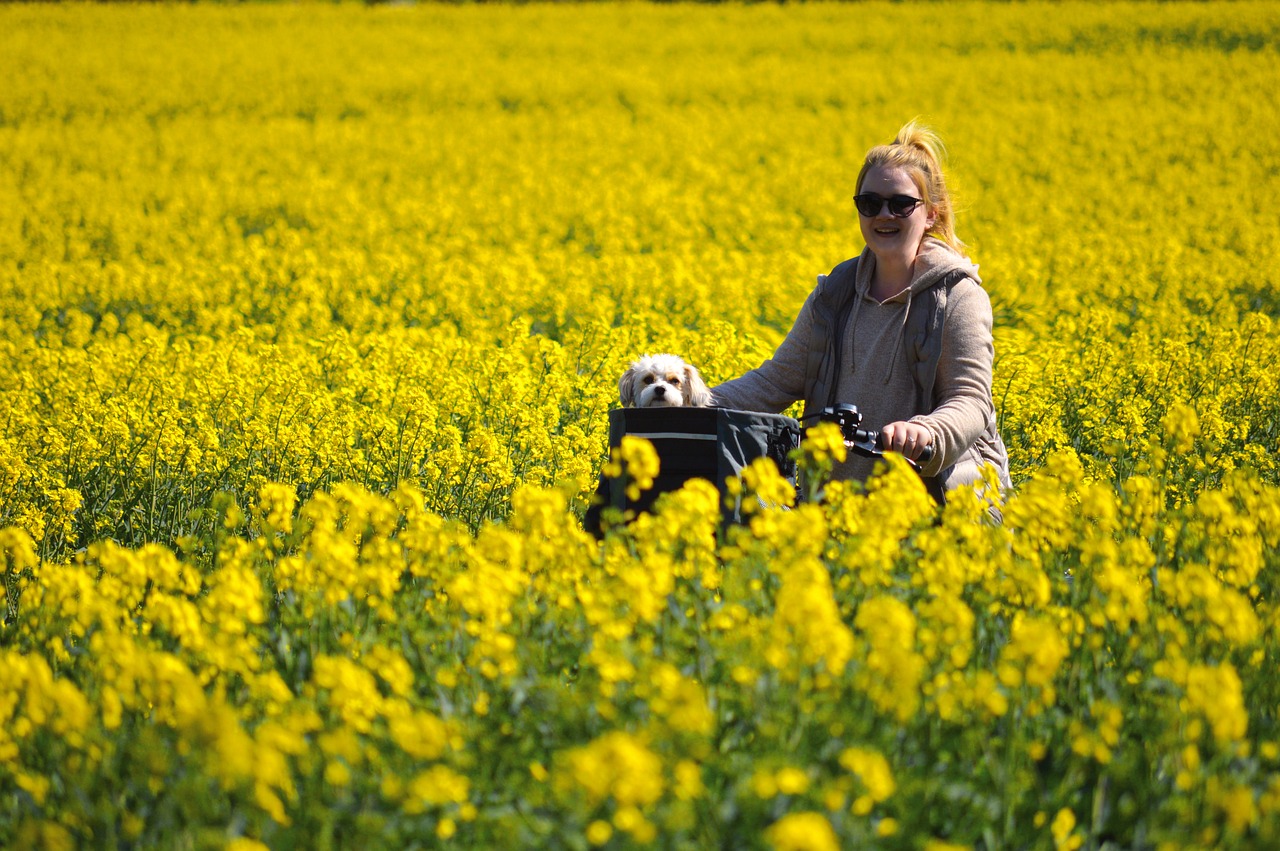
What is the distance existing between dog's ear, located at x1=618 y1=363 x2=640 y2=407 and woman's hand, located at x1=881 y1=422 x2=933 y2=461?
4.32 ft

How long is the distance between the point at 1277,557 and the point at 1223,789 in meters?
1.23

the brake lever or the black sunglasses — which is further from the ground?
the black sunglasses

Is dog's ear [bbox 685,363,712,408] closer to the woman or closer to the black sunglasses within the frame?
the woman

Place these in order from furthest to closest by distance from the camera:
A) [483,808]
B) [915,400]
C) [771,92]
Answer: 1. [771,92]
2. [915,400]
3. [483,808]

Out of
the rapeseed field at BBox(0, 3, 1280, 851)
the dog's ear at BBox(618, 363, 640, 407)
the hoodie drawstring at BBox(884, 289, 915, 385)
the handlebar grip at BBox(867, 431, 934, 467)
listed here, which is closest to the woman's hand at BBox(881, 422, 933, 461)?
the handlebar grip at BBox(867, 431, 934, 467)

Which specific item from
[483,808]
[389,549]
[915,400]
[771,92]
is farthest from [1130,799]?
[771,92]

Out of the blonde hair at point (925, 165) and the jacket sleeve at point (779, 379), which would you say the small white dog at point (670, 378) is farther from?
the blonde hair at point (925, 165)

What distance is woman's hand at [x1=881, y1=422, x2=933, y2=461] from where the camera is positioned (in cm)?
375

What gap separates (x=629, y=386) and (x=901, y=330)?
45.2 inches

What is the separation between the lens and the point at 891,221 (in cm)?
432

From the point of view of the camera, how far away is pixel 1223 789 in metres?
2.57

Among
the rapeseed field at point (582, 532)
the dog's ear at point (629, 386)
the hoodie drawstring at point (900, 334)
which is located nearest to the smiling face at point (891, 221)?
the hoodie drawstring at point (900, 334)

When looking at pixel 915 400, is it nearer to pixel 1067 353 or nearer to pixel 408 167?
pixel 1067 353

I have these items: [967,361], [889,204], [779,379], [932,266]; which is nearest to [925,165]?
[889,204]
